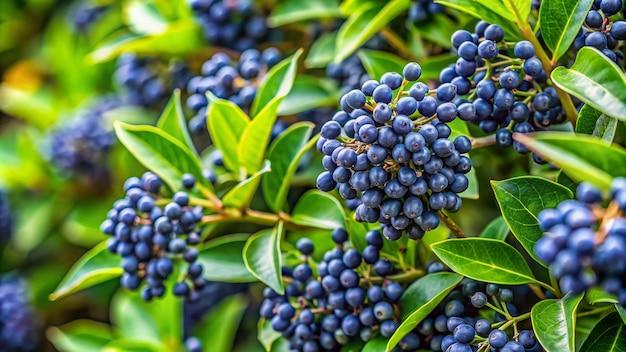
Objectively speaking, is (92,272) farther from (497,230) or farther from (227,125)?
(497,230)

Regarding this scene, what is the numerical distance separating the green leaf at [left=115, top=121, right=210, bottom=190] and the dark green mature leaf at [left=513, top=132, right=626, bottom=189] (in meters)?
0.81

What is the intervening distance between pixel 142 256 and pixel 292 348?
0.34m

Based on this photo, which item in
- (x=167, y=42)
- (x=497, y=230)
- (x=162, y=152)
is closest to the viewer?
(x=497, y=230)

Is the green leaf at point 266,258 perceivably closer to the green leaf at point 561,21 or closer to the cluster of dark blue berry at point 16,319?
the green leaf at point 561,21

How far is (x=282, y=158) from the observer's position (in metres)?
1.36

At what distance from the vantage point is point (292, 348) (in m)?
1.21

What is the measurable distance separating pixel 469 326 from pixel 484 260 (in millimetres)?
112

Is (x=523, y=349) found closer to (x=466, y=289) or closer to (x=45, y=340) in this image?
(x=466, y=289)

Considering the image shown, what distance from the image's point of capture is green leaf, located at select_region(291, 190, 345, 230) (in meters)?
1.26

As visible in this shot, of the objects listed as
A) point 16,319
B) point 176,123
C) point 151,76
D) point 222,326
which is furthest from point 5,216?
point 176,123

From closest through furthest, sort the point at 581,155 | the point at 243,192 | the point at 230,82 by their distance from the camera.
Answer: the point at 581,155
the point at 243,192
the point at 230,82

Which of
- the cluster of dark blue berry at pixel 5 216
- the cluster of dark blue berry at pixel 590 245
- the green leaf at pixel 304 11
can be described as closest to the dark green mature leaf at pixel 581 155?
the cluster of dark blue berry at pixel 590 245

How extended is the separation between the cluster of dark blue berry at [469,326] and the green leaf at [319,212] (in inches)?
10.1

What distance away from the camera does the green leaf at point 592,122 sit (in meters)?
0.97
